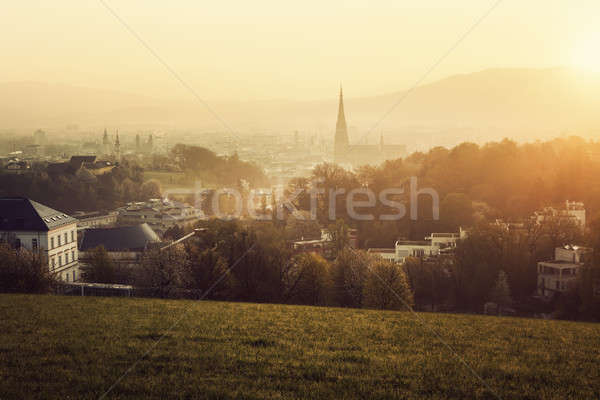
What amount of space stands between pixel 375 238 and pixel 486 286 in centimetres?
1389

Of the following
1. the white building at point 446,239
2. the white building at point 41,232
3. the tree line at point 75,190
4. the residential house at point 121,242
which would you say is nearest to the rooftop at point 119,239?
the residential house at point 121,242

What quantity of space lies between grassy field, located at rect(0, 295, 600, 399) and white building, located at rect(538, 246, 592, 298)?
18.2 m

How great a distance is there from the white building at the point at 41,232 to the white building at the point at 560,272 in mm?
26405

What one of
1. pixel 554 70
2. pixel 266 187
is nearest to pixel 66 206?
pixel 266 187

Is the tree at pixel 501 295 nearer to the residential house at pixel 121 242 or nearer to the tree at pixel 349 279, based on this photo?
the tree at pixel 349 279

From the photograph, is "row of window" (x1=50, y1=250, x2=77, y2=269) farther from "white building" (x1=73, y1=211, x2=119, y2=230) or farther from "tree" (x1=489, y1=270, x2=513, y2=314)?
"tree" (x1=489, y1=270, x2=513, y2=314)

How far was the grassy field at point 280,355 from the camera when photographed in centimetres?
760

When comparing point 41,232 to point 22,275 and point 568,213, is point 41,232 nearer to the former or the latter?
point 22,275

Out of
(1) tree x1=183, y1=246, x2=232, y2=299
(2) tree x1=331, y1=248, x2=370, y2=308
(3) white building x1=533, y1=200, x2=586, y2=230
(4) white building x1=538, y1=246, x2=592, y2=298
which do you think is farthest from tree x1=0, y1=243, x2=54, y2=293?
(3) white building x1=533, y1=200, x2=586, y2=230

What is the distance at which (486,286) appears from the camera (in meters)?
30.0

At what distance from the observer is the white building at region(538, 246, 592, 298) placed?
29.8 meters

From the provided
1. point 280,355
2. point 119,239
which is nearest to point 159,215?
point 119,239

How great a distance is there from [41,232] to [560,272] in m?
29.0

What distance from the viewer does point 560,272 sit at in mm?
30438
